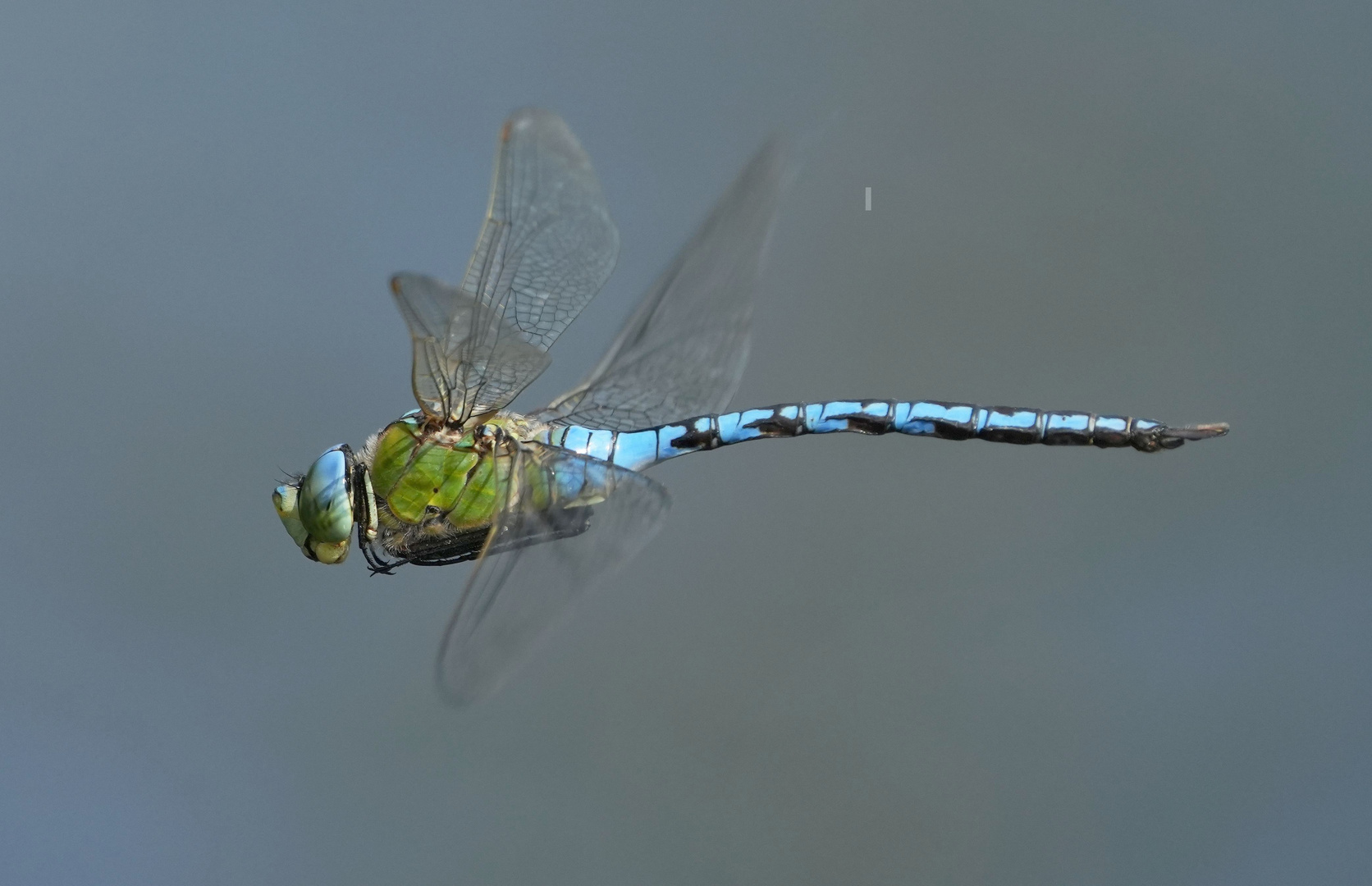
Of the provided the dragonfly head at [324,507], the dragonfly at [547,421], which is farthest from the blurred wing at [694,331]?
the dragonfly head at [324,507]

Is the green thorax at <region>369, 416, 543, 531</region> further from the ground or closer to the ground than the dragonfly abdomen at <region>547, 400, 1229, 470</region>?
closer to the ground

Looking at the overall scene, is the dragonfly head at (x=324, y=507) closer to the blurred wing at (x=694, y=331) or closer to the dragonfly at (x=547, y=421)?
the dragonfly at (x=547, y=421)

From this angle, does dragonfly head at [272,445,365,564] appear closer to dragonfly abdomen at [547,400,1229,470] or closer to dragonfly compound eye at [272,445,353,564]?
dragonfly compound eye at [272,445,353,564]

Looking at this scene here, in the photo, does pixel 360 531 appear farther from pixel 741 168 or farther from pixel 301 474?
pixel 741 168

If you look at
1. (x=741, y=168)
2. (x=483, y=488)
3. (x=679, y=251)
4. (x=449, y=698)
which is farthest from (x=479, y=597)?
(x=741, y=168)

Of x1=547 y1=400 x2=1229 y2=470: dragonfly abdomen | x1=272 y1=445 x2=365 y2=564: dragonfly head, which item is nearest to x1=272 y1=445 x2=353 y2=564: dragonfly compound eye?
x1=272 y1=445 x2=365 y2=564: dragonfly head
